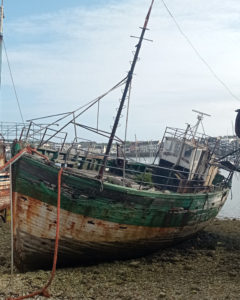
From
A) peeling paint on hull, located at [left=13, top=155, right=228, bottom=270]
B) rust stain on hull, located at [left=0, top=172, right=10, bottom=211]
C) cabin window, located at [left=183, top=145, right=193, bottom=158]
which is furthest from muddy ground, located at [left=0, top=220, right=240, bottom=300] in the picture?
rust stain on hull, located at [left=0, top=172, right=10, bottom=211]

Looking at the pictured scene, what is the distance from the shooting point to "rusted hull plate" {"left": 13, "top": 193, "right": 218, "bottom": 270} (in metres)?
10.1

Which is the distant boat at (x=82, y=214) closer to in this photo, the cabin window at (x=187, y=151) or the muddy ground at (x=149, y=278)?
the muddy ground at (x=149, y=278)

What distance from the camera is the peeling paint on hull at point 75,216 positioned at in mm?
9984

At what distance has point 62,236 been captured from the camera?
1025cm

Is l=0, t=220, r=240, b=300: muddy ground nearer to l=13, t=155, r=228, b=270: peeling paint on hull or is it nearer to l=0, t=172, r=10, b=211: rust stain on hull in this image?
l=13, t=155, r=228, b=270: peeling paint on hull

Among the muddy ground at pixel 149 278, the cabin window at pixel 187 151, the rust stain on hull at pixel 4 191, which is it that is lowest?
the rust stain on hull at pixel 4 191

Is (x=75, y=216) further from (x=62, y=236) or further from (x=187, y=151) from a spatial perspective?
(x=187, y=151)

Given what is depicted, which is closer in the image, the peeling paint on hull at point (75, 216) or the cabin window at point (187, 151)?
the peeling paint on hull at point (75, 216)

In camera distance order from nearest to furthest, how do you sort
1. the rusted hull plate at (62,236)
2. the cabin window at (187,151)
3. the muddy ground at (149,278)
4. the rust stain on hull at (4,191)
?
the muddy ground at (149,278)
the rusted hull plate at (62,236)
the cabin window at (187,151)
the rust stain on hull at (4,191)

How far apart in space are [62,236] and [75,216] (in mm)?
712

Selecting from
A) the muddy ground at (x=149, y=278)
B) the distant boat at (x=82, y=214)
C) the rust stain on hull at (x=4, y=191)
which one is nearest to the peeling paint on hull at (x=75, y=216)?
the distant boat at (x=82, y=214)

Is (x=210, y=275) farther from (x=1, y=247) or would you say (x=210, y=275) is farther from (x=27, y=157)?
(x=1, y=247)

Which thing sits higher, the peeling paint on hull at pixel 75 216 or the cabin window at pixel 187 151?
the cabin window at pixel 187 151

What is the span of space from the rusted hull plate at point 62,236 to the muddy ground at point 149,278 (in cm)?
38
